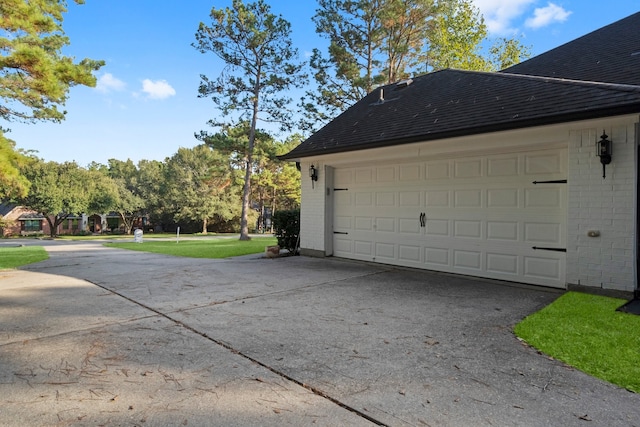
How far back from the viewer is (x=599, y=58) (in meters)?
7.27

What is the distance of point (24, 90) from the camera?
9.59 metres

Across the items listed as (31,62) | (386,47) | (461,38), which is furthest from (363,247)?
(461,38)

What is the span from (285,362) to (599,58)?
8664mm

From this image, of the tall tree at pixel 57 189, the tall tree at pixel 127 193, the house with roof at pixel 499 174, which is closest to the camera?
the house with roof at pixel 499 174

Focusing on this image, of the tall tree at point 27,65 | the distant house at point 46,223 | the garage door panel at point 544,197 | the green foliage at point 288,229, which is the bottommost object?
the distant house at point 46,223

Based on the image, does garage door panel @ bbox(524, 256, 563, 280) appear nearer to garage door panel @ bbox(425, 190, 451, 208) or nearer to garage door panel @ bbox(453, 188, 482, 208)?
garage door panel @ bbox(453, 188, 482, 208)

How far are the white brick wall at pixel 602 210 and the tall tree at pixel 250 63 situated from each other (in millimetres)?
17661

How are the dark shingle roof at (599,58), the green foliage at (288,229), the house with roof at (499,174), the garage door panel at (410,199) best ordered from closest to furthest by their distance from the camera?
1. the house with roof at (499,174)
2. the dark shingle roof at (599,58)
3. the garage door panel at (410,199)
4. the green foliage at (288,229)

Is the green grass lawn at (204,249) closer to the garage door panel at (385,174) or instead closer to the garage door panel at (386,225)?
the garage door panel at (386,225)

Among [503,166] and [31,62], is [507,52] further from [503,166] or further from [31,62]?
[31,62]

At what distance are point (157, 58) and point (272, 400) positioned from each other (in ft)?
47.3

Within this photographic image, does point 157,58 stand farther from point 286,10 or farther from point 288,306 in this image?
point 288,306

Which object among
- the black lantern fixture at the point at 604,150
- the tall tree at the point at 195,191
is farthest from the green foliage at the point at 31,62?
the tall tree at the point at 195,191

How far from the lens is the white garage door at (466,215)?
18.4 ft
